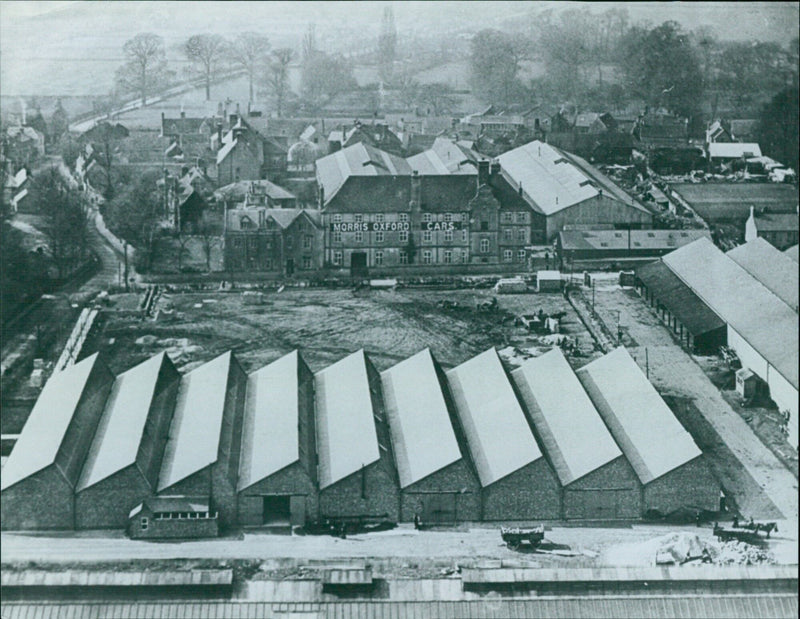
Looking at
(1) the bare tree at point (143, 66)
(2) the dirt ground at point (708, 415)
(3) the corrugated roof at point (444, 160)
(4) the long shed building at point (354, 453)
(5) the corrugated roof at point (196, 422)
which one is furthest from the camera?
(3) the corrugated roof at point (444, 160)

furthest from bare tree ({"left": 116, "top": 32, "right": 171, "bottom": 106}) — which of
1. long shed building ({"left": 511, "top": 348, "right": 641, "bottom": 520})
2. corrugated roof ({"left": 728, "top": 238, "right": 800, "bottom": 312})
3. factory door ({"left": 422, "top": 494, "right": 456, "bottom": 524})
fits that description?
corrugated roof ({"left": 728, "top": 238, "right": 800, "bottom": 312})

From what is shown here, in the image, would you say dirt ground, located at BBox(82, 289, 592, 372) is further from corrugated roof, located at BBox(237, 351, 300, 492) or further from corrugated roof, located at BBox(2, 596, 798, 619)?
corrugated roof, located at BBox(2, 596, 798, 619)

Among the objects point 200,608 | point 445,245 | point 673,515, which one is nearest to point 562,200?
point 445,245

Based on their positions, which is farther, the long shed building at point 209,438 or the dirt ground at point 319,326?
the dirt ground at point 319,326

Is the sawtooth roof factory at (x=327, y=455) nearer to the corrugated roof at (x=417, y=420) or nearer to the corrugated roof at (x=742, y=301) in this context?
the corrugated roof at (x=417, y=420)

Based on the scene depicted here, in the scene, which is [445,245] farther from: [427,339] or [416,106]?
[416,106]

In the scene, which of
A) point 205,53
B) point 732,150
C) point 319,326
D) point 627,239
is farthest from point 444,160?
point 732,150

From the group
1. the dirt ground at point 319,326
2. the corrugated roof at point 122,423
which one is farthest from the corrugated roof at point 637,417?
the corrugated roof at point 122,423
